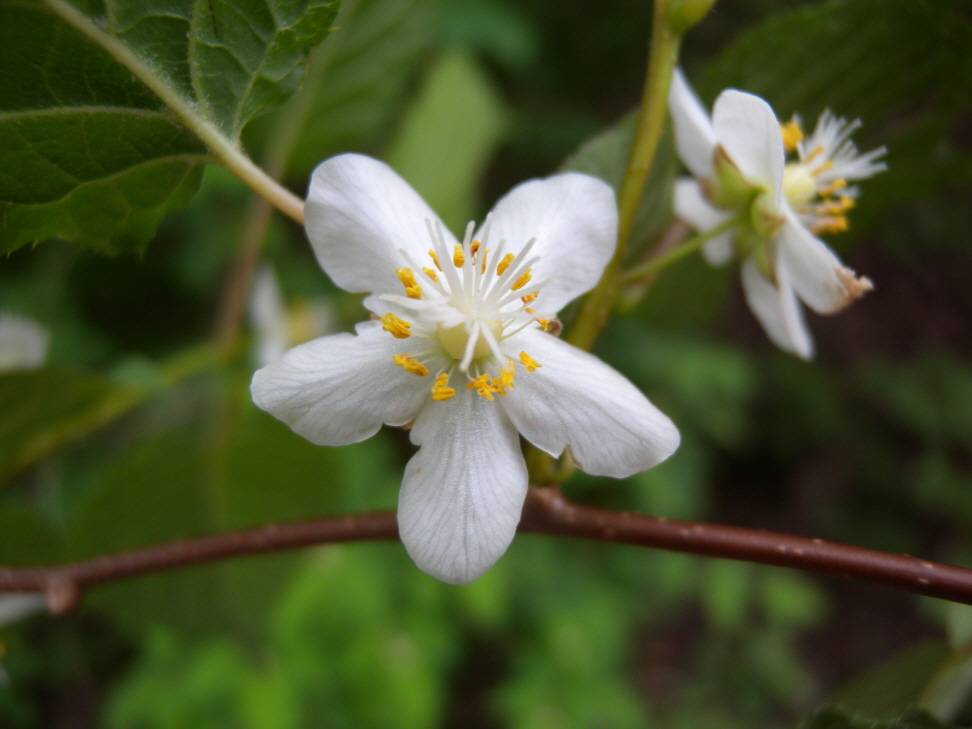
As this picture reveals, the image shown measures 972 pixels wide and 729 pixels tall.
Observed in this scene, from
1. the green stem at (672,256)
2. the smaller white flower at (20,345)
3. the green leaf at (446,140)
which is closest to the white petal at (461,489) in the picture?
the green stem at (672,256)

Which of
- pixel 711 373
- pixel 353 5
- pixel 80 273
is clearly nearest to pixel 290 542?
pixel 353 5

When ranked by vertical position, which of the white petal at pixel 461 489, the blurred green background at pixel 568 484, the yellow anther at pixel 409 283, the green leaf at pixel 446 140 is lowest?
the blurred green background at pixel 568 484

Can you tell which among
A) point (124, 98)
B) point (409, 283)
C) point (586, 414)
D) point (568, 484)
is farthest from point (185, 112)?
point (568, 484)

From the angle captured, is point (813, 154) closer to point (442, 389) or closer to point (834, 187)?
point (834, 187)

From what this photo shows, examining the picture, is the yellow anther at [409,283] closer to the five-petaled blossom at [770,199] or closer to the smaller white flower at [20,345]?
the five-petaled blossom at [770,199]

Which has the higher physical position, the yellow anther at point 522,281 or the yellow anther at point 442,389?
the yellow anther at point 522,281
